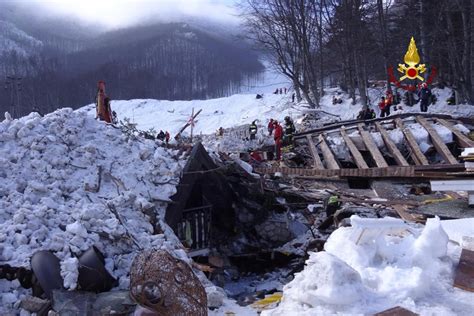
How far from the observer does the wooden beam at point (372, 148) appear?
10.5 m

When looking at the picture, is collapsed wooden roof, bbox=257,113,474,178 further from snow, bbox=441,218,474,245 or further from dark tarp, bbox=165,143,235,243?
snow, bbox=441,218,474,245

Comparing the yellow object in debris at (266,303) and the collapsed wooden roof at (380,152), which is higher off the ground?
the collapsed wooden roof at (380,152)

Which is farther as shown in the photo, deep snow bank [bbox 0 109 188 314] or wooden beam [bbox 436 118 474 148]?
wooden beam [bbox 436 118 474 148]

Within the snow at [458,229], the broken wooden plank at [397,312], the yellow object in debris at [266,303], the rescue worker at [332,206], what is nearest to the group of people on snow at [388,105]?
the rescue worker at [332,206]

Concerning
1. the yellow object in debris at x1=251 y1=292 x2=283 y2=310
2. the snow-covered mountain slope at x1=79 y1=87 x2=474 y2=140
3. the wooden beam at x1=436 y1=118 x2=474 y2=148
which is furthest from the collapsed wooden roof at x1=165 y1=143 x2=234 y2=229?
the snow-covered mountain slope at x1=79 y1=87 x2=474 y2=140

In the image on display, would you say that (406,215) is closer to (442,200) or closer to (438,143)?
(442,200)

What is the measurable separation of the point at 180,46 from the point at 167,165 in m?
71.9

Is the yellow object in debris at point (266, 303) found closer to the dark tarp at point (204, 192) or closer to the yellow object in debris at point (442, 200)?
the dark tarp at point (204, 192)

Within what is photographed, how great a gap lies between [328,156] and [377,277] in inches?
346

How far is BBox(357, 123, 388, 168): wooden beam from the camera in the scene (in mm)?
10523

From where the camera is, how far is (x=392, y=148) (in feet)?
37.4

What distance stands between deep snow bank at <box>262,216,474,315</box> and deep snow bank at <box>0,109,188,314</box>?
2594 millimetres

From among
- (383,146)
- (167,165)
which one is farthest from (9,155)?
(383,146)

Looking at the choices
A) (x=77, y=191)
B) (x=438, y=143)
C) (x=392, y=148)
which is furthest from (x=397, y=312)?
(x=438, y=143)
